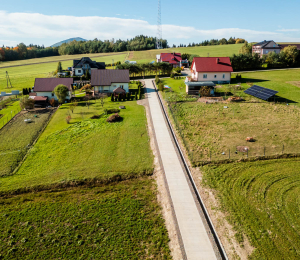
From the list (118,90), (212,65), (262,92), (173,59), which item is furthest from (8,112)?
(173,59)

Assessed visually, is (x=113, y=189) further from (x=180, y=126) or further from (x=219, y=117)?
(x=219, y=117)

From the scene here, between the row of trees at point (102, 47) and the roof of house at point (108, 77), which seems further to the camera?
the row of trees at point (102, 47)

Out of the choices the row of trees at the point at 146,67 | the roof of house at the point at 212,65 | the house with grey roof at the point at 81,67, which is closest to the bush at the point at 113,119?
the roof of house at the point at 212,65

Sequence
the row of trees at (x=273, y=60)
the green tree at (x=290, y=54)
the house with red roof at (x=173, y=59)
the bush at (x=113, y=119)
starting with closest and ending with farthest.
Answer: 1. the bush at (x=113, y=119)
2. the row of trees at (x=273, y=60)
3. the green tree at (x=290, y=54)
4. the house with red roof at (x=173, y=59)

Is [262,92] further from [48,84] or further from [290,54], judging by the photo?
[48,84]

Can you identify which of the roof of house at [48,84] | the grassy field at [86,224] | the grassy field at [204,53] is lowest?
the grassy field at [86,224]

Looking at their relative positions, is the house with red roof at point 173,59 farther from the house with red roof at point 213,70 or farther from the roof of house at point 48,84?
the roof of house at point 48,84
